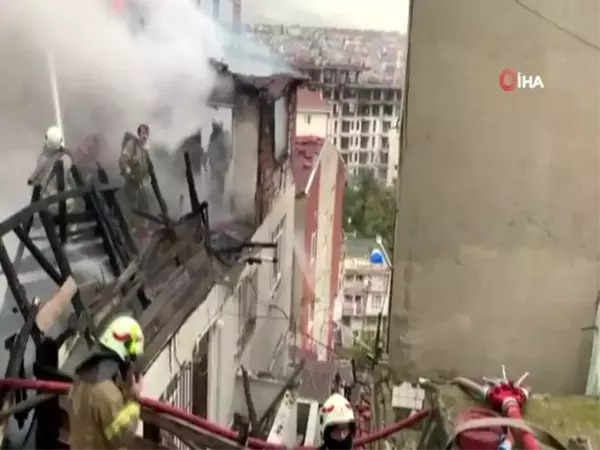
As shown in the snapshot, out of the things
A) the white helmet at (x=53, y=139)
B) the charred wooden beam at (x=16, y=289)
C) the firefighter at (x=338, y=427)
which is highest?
the white helmet at (x=53, y=139)

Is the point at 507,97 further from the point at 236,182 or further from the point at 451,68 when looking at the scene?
the point at 236,182

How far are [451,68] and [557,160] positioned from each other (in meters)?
0.34

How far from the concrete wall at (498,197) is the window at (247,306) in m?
0.46

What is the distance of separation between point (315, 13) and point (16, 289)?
105 cm

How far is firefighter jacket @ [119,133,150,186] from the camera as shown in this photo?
1.79m

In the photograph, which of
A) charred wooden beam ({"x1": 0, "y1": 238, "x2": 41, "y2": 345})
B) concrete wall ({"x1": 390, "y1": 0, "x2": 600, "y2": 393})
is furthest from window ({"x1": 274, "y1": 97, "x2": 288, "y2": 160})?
charred wooden beam ({"x1": 0, "y1": 238, "x2": 41, "y2": 345})

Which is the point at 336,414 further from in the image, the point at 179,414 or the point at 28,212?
the point at 28,212

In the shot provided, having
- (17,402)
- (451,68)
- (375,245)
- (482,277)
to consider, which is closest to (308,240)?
(375,245)

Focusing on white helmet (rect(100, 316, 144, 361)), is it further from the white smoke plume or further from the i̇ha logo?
the i̇ha logo

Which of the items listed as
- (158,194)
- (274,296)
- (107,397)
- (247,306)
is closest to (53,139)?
(158,194)

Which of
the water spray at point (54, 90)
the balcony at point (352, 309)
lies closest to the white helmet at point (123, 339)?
the water spray at point (54, 90)

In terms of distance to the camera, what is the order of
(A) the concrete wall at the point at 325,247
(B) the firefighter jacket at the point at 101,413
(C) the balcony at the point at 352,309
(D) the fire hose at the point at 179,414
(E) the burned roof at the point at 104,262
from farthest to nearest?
(C) the balcony at the point at 352,309 < (A) the concrete wall at the point at 325,247 < (E) the burned roof at the point at 104,262 < (D) the fire hose at the point at 179,414 < (B) the firefighter jacket at the point at 101,413

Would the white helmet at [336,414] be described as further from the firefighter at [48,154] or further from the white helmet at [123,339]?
the firefighter at [48,154]

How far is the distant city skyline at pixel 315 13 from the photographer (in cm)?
195
